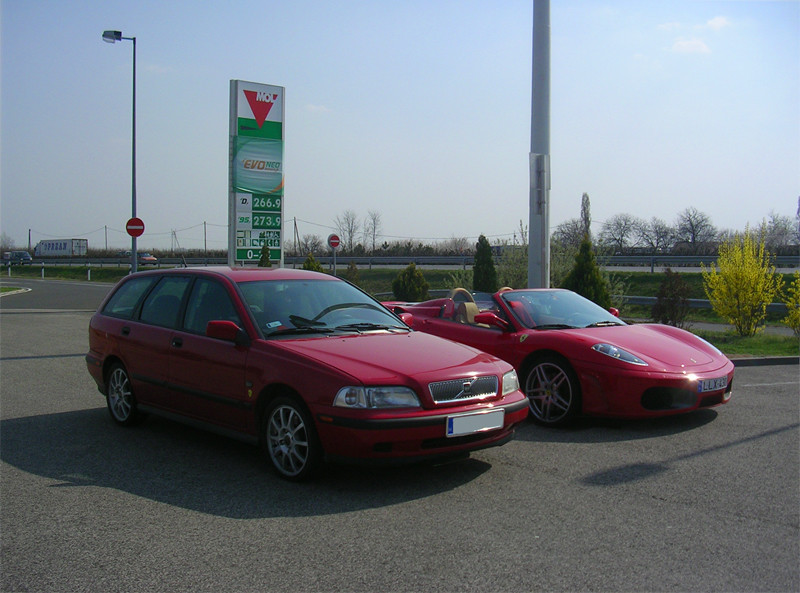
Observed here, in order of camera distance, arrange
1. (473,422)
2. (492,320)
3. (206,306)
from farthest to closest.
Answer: (492,320), (206,306), (473,422)

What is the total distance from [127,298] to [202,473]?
2581 mm

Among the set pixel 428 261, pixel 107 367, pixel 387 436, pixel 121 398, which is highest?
pixel 428 261

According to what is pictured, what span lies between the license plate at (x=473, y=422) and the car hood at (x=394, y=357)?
0.29m

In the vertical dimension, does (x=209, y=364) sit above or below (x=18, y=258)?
below

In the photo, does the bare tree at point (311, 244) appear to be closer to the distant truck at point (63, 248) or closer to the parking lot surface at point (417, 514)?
the distant truck at point (63, 248)

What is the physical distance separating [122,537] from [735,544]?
3.28 meters

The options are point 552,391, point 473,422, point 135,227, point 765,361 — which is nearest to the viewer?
point 473,422

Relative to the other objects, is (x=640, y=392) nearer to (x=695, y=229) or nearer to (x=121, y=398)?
(x=121, y=398)

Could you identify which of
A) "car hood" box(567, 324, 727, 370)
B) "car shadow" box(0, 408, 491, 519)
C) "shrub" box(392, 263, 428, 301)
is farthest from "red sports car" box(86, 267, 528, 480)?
"shrub" box(392, 263, 428, 301)

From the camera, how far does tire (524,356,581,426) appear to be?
6.83 metres

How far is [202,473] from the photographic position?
211 inches

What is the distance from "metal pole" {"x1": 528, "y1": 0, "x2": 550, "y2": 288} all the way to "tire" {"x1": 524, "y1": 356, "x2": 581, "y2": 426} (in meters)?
5.77

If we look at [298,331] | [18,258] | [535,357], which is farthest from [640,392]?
[18,258]

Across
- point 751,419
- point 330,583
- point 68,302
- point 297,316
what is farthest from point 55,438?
point 68,302
